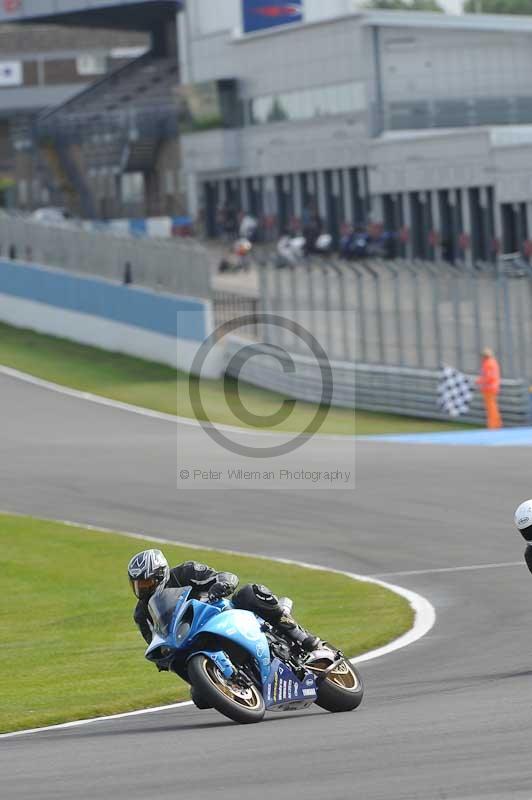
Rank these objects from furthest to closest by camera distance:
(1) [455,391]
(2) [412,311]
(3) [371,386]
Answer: (3) [371,386], (2) [412,311], (1) [455,391]

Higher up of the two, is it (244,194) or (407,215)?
(244,194)

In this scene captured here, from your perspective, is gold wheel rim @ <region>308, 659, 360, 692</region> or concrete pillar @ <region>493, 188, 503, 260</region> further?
concrete pillar @ <region>493, 188, 503, 260</region>

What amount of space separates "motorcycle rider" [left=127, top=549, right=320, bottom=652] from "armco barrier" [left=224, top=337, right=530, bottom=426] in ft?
62.9

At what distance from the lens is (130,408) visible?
30.5 meters

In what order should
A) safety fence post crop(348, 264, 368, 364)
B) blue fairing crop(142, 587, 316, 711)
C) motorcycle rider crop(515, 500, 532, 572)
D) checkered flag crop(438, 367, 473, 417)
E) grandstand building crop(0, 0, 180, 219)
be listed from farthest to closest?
1. grandstand building crop(0, 0, 180, 219)
2. safety fence post crop(348, 264, 368, 364)
3. checkered flag crop(438, 367, 473, 417)
4. motorcycle rider crop(515, 500, 532, 572)
5. blue fairing crop(142, 587, 316, 711)

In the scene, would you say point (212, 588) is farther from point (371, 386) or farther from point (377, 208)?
point (377, 208)

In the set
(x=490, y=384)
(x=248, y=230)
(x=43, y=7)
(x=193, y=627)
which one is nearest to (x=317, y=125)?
(x=248, y=230)

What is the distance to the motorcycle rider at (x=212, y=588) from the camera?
904 centimetres

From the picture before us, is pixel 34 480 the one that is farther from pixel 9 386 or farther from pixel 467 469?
pixel 9 386

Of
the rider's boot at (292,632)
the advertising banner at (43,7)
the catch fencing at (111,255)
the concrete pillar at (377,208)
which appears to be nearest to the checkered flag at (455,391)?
the catch fencing at (111,255)

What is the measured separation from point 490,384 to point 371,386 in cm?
424

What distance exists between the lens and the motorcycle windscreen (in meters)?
9.00

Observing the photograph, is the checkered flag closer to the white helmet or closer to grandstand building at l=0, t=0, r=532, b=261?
grandstand building at l=0, t=0, r=532, b=261

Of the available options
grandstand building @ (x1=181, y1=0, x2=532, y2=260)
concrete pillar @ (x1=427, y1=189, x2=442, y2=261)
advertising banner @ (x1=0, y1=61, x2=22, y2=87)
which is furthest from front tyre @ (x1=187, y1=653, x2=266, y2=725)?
advertising banner @ (x1=0, y1=61, x2=22, y2=87)
